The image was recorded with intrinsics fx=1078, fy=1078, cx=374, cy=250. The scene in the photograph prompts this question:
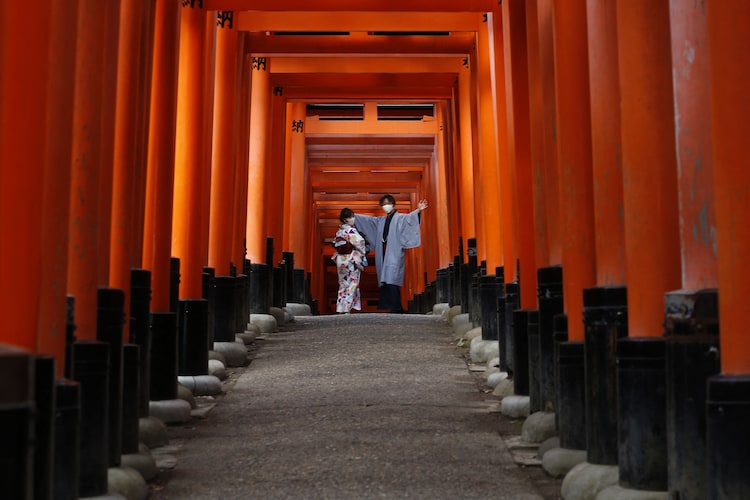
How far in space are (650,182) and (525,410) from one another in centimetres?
301

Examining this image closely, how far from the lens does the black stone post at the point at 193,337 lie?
26.8ft

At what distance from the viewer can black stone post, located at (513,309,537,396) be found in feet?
22.8

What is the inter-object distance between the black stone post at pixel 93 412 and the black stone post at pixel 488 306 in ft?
19.3

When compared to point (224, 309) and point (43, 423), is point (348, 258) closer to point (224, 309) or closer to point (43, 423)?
point (224, 309)

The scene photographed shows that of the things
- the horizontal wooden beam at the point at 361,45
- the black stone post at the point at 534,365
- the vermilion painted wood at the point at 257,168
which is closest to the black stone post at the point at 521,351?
the black stone post at the point at 534,365

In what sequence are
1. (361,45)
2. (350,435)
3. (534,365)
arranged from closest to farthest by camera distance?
(350,435) < (534,365) < (361,45)

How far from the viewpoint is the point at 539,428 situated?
603 centimetres

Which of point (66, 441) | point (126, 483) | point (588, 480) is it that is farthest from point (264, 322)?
point (66, 441)

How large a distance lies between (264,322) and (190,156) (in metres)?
4.04

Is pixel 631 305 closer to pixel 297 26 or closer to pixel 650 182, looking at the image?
pixel 650 182

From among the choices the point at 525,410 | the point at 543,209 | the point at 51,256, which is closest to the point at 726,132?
the point at 51,256

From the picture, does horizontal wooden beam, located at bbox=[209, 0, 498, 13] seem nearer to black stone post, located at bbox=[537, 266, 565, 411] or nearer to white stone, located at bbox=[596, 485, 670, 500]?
black stone post, located at bbox=[537, 266, 565, 411]

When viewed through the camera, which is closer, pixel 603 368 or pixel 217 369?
pixel 603 368

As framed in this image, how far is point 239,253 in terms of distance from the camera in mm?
11570
